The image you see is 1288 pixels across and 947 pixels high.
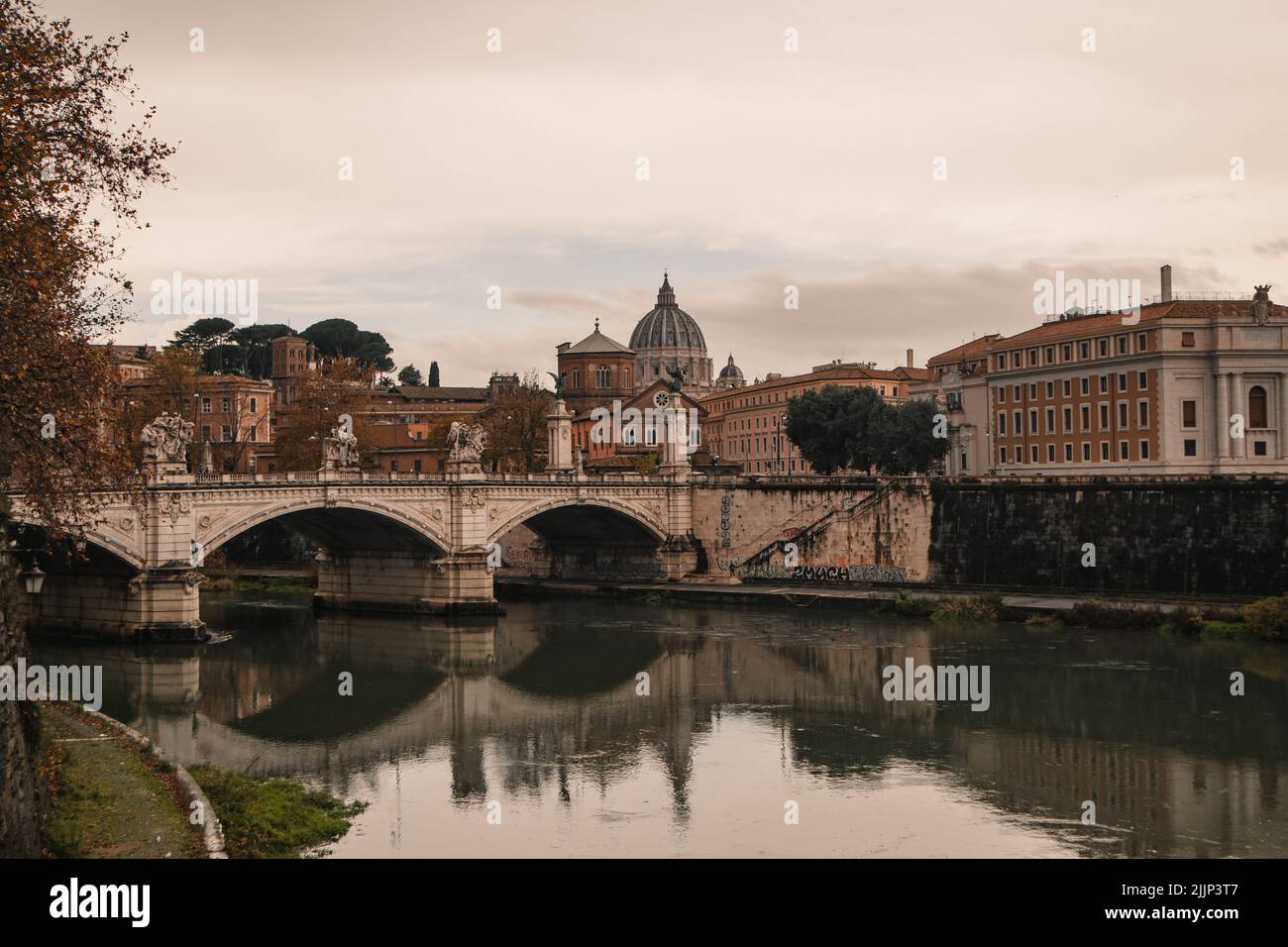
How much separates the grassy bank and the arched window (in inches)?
1512

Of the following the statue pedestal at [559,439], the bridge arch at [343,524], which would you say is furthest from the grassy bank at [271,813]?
the statue pedestal at [559,439]

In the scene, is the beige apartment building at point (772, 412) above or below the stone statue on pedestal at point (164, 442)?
above

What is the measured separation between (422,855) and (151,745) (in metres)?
4.09

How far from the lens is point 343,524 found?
1698 inches

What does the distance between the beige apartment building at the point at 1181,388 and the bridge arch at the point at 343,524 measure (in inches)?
964

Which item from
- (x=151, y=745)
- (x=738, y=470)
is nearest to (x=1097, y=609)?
(x=738, y=470)

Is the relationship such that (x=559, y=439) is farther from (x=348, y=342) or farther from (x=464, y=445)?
(x=348, y=342)

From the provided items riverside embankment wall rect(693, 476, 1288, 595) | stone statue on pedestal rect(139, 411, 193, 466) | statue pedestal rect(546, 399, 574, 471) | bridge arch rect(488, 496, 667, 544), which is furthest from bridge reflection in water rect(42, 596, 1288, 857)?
statue pedestal rect(546, 399, 574, 471)

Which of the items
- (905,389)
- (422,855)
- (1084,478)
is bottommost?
(422,855)

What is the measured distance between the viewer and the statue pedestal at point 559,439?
52719 millimetres

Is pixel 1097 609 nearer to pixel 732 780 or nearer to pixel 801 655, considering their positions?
pixel 801 655

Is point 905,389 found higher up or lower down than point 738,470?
higher up

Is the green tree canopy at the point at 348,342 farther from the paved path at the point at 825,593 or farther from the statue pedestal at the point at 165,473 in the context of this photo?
the statue pedestal at the point at 165,473
